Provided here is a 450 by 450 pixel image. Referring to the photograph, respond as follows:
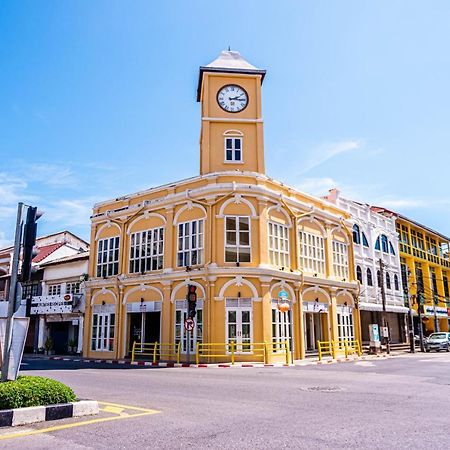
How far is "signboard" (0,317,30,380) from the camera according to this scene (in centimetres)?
769

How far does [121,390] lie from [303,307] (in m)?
15.4

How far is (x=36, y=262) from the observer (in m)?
34.2

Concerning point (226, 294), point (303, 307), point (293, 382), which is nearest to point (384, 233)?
point (303, 307)

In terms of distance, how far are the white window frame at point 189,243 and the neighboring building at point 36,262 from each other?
33.0ft

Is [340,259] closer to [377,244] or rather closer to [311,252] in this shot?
[311,252]

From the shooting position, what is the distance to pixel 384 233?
124ft

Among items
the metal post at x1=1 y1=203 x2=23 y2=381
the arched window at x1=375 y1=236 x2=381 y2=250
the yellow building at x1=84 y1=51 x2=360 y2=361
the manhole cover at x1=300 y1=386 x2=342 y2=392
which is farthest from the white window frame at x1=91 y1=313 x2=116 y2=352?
the arched window at x1=375 y1=236 x2=381 y2=250

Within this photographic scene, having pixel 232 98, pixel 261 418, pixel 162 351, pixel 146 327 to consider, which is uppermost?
pixel 232 98

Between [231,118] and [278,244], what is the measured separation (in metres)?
7.79

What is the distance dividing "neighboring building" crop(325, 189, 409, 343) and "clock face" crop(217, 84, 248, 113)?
406 inches

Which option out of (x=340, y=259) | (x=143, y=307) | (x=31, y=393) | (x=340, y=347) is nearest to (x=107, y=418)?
(x=31, y=393)

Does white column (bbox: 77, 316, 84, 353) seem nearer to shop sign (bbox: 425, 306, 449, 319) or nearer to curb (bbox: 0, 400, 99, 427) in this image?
curb (bbox: 0, 400, 99, 427)

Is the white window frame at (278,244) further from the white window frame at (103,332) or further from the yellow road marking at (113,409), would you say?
the yellow road marking at (113,409)

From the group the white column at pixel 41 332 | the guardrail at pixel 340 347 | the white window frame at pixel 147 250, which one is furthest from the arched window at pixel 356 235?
the white column at pixel 41 332
